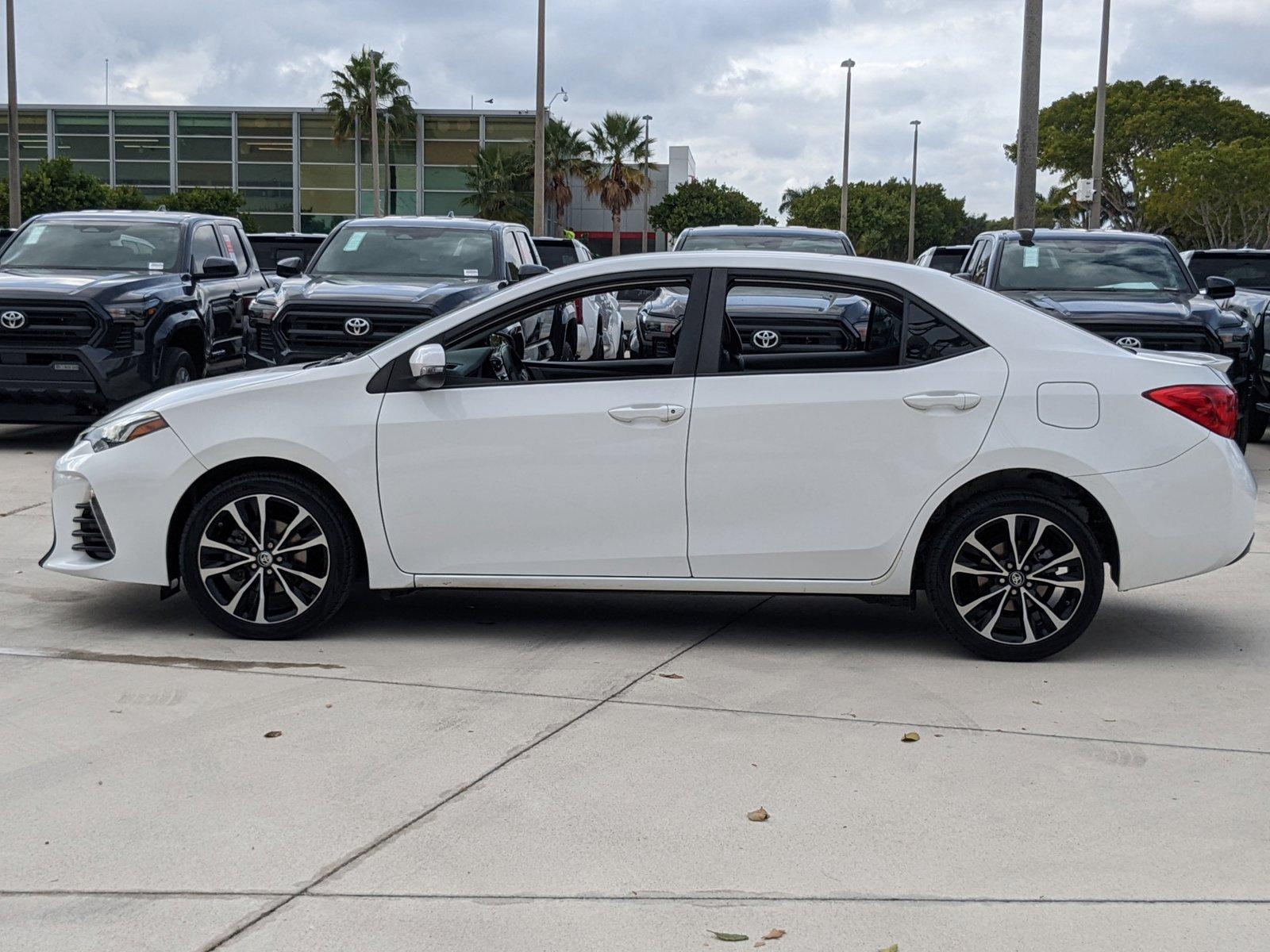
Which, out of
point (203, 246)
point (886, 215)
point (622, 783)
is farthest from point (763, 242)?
point (886, 215)

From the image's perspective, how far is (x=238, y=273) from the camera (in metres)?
14.6

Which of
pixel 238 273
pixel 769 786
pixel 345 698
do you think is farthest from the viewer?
pixel 238 273

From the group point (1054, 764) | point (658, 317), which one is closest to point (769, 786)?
point (1054, 764)

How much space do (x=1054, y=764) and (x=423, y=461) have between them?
2.70 metres

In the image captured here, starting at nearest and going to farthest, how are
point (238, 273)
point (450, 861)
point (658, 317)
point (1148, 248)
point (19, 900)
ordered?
point (19, 900)
point (450, 861)
point (658, 317)
point (1148, 248)
point (238, 273)

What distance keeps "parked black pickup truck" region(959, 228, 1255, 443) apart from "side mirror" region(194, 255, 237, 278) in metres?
6.34

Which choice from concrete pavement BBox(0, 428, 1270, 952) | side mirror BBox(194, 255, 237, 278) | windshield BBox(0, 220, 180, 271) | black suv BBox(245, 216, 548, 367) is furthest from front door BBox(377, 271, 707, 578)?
windshield BBox(0, 220, 180, 271)

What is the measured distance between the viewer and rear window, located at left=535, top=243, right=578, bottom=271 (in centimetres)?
2044

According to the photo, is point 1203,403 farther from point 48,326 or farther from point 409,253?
point 48,326

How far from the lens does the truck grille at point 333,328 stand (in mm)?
11797

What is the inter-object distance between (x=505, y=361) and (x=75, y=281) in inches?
284

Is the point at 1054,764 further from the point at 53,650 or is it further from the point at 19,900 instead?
the point at 53,650

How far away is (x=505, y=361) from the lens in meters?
6.39

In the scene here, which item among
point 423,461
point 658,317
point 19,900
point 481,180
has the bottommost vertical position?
point 19,900
